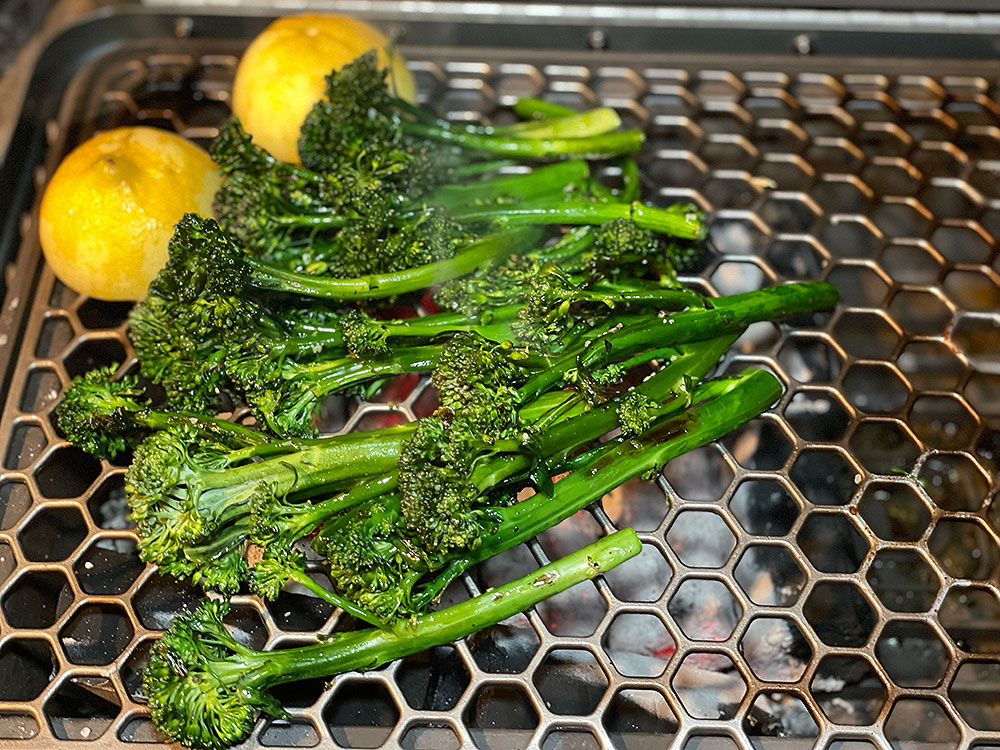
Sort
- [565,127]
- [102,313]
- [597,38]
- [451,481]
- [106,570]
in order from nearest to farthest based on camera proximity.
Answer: [451,481], [106,570], [102,313], [565,127], [597,38]

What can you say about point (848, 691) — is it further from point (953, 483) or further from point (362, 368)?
point (362, 368)

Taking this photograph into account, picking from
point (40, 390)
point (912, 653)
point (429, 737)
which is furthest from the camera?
point (40, 390)

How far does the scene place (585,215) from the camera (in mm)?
2111

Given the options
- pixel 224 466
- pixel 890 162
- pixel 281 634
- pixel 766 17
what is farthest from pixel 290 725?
pixel 766 17

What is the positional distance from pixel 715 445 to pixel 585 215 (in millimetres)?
638

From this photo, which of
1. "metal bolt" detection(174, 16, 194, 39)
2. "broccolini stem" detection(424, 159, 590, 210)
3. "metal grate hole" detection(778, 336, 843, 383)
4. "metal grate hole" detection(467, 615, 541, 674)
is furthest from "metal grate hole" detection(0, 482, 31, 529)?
"metal grate hole" detection(778, 336, 843, 383)

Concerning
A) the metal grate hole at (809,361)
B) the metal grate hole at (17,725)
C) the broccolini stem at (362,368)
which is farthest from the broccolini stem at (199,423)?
the metal grate hole at (809,361)

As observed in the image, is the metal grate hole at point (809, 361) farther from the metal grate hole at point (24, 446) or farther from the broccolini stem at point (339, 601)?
the metal grate hole at point (24, 446)

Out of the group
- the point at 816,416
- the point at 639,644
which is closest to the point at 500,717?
the point at 639,644

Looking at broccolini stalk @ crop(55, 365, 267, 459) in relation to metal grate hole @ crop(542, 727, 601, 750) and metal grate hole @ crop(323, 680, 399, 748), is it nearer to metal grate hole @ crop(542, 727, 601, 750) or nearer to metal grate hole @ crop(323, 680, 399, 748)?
metal grate hole @ crop(323, 680, 399, 748)

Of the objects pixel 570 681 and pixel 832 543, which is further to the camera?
pixel 832 543

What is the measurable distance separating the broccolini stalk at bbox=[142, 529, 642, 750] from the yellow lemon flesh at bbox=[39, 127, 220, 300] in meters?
0.86

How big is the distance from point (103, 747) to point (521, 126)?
70.8 inches

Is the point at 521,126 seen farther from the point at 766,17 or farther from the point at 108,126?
the point at 108,126
